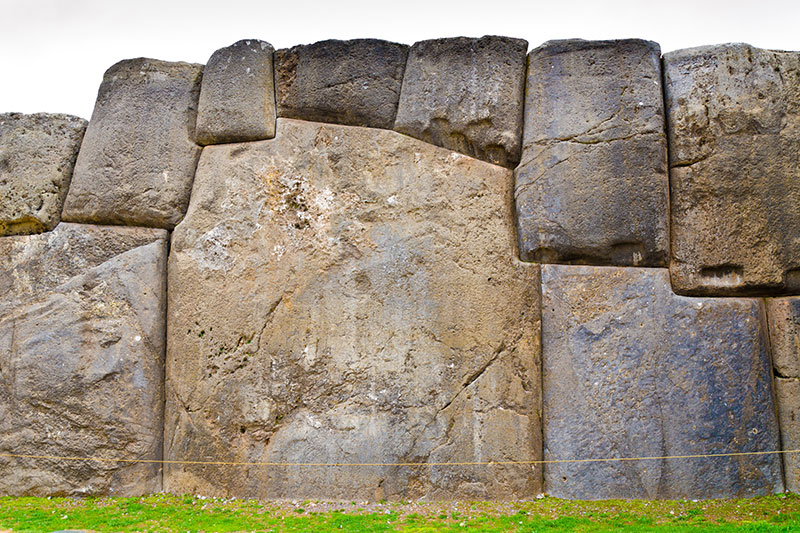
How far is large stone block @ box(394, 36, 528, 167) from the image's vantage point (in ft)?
20.9

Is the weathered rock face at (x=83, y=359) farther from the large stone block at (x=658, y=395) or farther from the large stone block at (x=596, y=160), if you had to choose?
the large stone block at (x=658, y=395)

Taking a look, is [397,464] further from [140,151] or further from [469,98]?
[140,151]

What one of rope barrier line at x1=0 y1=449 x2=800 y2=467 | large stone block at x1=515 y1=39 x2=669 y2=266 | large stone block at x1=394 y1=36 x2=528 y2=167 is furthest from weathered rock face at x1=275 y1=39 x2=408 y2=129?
rope barrier line at x1=0 y1=449 x2=800 y2=467

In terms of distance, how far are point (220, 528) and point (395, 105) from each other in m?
3.95

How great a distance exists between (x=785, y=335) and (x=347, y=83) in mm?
4450

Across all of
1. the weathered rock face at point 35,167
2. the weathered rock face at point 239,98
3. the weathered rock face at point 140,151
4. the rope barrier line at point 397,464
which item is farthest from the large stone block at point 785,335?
the weathered rock face at point 35,167

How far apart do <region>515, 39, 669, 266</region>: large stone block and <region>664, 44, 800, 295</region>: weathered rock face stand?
19 centimetres

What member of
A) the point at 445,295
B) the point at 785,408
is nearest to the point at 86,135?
the point at 445,295

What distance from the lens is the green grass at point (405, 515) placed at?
5.22m

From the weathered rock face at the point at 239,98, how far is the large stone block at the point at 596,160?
2.47 m

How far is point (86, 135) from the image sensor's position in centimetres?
683

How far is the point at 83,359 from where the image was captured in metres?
6.32

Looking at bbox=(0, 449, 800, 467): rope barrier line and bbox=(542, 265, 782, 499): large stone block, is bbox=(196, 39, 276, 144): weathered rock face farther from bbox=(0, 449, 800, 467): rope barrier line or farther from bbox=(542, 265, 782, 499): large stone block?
bbox=(542, 265, 782, 499): large stone block

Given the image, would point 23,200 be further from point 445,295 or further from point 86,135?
point 445,295
